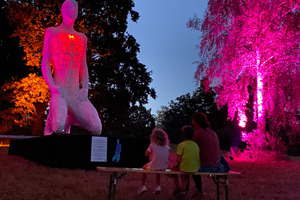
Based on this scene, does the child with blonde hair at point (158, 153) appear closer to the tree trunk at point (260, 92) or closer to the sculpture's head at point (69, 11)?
the sculpture's head at point (69, 11)

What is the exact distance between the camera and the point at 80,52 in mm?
9531

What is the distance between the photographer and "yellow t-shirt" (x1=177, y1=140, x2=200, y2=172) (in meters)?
5.09

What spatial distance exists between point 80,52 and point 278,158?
9.89 meters

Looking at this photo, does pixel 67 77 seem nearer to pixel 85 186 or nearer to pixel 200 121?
pixel 85 186

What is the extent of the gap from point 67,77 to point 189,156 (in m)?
5.10

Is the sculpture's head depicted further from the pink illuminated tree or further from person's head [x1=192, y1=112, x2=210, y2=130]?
the pink illuminated tree

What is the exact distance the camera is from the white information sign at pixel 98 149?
8.13 metres

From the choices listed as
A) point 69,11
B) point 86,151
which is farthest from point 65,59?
point 86,151

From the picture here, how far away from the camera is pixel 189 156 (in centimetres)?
512

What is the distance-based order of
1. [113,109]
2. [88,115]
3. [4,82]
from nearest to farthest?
1. [88,115]
2. [4,82]
3. [113,109]

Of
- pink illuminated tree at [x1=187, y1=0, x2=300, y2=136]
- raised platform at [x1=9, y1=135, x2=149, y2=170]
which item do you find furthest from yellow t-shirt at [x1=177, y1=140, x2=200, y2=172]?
pink illuminated tree at [x1=187, y1=0, x2=300, y2=136]

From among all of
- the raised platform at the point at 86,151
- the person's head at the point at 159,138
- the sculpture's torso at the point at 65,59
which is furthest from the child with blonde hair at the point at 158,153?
the sculpture's torso at the point at 65,59

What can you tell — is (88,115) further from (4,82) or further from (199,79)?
(4,82)

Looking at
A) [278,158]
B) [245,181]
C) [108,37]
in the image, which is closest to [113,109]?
[108,37]
